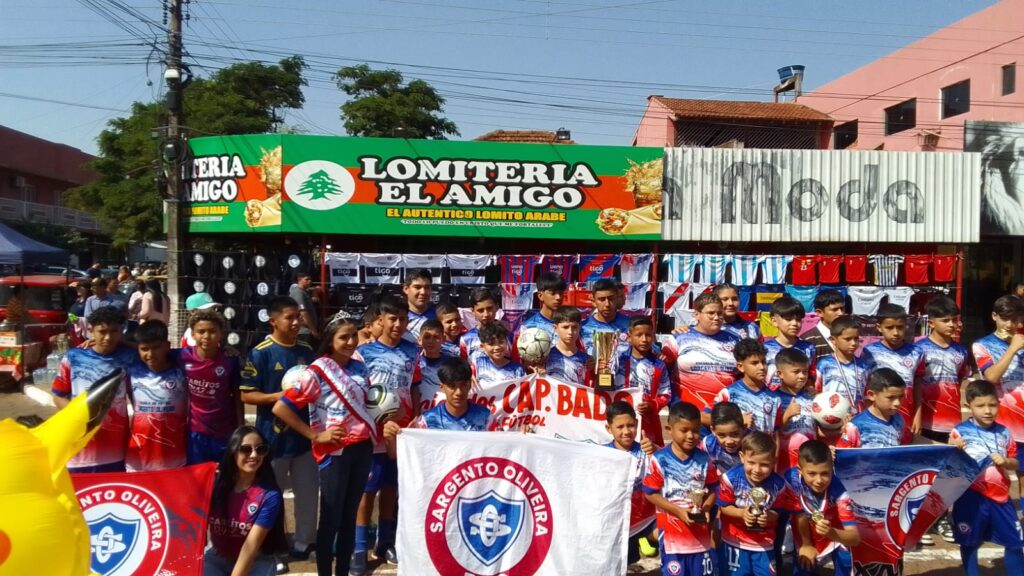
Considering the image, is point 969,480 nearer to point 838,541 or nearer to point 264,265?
point 838,541

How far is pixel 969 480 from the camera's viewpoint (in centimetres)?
479

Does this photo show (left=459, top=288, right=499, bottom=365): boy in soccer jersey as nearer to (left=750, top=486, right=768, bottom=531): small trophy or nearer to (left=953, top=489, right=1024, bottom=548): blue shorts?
(left=750, top=486, right=768, bottom=531): small trophy

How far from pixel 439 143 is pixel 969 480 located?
11.5 meters

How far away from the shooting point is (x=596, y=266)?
14.4 metres

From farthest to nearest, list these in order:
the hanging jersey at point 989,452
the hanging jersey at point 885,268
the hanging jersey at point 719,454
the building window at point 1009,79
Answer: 1. the building window at point 1009,79
2. the hanging jersey at point 885,268
3. the hanging jersey at point 989,452
4. the hanging jersey at point 719,454

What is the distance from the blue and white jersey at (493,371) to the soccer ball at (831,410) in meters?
1.94

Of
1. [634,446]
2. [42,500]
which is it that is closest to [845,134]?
[634,446]

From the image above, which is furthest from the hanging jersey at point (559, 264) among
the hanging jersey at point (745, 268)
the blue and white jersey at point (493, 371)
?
the blue and white jersey at point (493, 371)

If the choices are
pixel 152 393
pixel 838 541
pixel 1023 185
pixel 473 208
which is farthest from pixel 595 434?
pixel 1023 185

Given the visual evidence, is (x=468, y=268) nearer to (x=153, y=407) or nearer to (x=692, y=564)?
(x=153, y=407)

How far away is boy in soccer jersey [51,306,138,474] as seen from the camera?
4.90 meters

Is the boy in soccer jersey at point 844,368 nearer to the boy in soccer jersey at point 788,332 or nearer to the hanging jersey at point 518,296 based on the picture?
the boy in soccer jersey at point 788,332

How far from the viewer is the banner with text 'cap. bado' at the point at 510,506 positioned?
4305 mm

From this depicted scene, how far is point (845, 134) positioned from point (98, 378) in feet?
94.8
